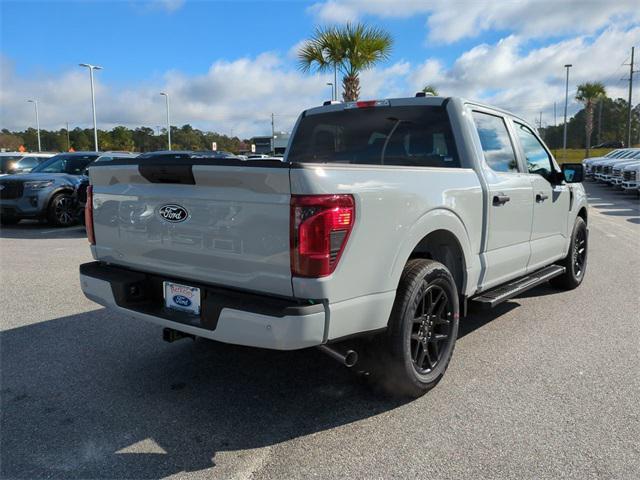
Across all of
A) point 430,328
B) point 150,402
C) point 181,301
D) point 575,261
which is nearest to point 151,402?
point 150,402

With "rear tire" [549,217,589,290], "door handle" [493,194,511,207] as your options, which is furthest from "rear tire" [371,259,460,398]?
"rear tire" [549,217,589,290]

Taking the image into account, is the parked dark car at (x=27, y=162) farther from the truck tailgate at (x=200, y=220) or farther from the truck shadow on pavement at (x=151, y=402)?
the truck tailgate at (x=200, y=220)

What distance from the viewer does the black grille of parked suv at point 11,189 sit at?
11.2m

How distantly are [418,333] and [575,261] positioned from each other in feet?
12.2

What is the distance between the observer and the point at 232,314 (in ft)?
8.86

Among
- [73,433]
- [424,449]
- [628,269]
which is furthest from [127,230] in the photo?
[628,269]

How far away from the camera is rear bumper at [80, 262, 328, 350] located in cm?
256

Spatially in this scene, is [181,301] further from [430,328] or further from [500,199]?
[500,199]

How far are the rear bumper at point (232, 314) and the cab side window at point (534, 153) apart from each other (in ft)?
10.7

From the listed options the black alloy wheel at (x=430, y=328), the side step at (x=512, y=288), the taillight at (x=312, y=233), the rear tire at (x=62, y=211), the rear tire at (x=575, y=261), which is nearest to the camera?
the taillight at (x=312, y=233)

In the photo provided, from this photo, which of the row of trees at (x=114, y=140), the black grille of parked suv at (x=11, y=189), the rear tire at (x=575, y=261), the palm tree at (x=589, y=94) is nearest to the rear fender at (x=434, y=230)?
the rear tire at (x=575, y=261)

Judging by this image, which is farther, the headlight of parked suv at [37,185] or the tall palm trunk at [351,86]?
the tall palm trunk at [351,86]

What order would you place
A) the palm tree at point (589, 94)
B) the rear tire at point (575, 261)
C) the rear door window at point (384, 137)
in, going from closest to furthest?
the rear door window at point (384, 137), the rear tire at point (575, 261), the palm tree at point (589, 94)

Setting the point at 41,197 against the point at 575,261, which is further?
the point at 41,197
